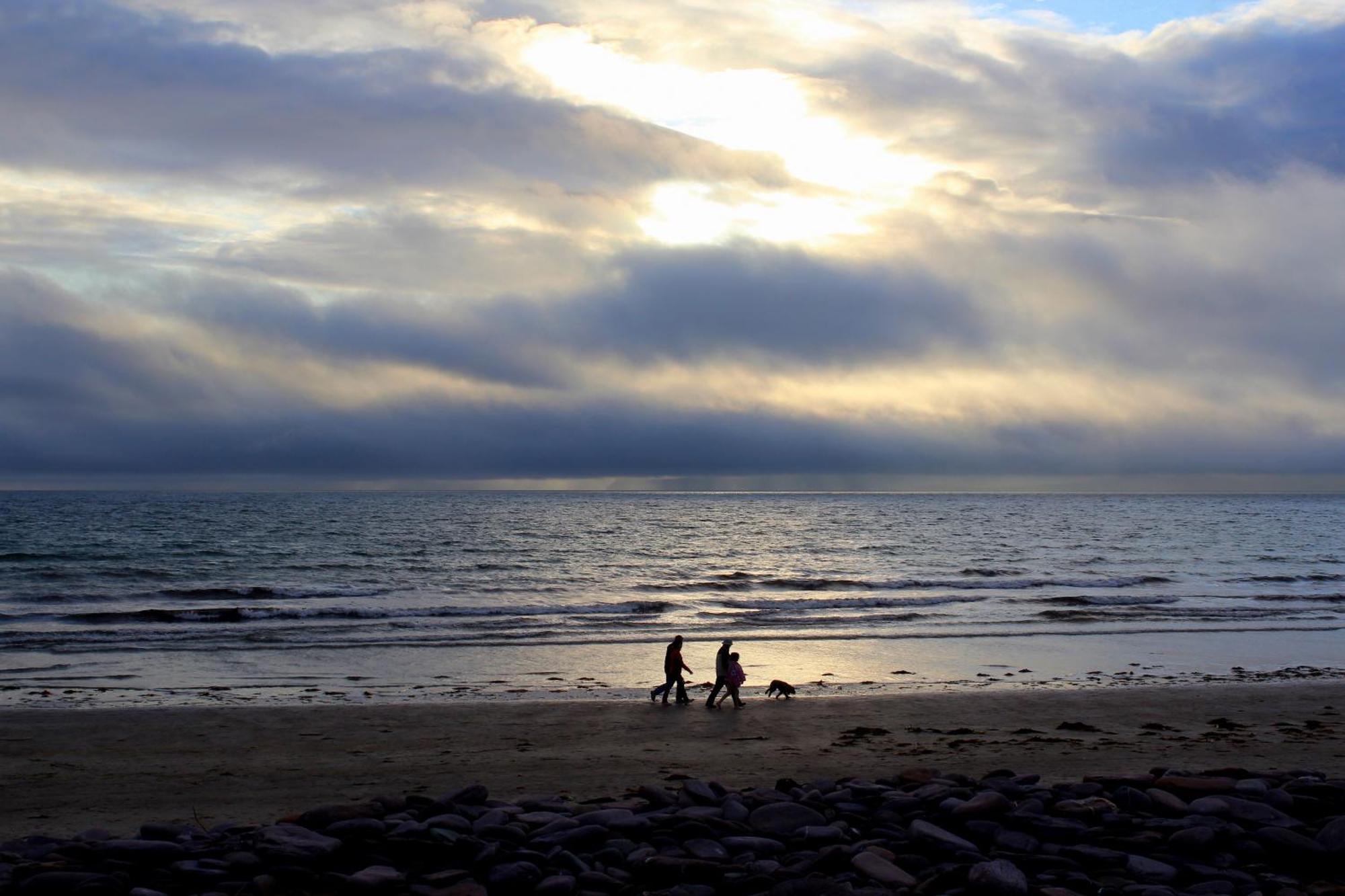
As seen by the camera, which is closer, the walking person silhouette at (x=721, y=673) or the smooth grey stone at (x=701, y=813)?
the smooth grey stone at (x=701, y=813)

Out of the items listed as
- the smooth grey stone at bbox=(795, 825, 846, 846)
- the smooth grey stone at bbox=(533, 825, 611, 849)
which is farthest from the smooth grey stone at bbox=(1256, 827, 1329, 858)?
the smooth grey stone at bbox=(533, 825, 611, 849)

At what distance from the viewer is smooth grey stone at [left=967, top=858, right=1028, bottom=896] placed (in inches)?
288

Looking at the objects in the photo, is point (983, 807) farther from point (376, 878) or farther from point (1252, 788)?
point (376, 878)

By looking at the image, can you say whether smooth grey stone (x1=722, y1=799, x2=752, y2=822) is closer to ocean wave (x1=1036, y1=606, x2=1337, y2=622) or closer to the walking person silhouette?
the walking person silhouette

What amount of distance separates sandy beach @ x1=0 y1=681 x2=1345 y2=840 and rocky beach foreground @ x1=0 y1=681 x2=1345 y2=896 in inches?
2.5

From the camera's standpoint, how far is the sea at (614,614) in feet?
71.8

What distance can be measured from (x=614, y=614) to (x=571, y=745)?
19.3 m

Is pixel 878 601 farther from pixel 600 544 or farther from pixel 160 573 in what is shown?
pixel 600 544

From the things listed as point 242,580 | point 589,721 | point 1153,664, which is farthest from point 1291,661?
point 242,580

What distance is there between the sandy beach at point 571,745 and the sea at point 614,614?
2.05m

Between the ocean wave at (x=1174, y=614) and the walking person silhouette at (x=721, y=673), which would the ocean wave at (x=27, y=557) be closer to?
the walking person silhouette at (x=721, y=673)

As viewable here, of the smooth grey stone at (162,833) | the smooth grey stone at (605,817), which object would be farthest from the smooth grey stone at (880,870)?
the smooth grey stone at (162,833)

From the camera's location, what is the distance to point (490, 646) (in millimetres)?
26516

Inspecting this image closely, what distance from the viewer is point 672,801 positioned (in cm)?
978
